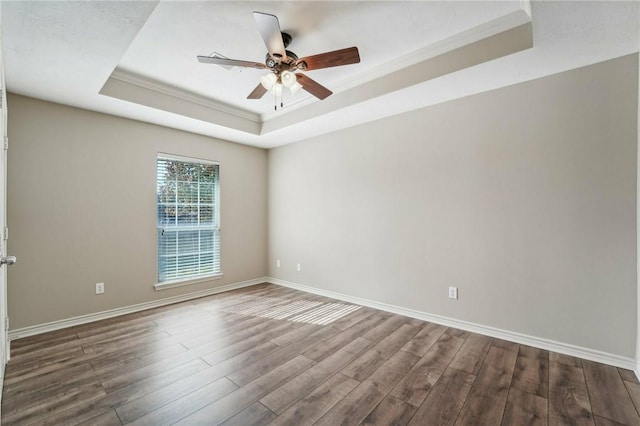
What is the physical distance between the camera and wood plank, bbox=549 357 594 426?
5.64ft

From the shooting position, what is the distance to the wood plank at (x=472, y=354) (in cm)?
229

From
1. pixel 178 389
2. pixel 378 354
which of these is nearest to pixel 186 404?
pixel 178 389

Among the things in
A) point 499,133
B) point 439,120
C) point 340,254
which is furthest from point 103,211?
point 499,133

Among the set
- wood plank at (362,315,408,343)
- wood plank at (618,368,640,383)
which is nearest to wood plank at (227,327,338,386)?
wood plank at (362,315,408,343)

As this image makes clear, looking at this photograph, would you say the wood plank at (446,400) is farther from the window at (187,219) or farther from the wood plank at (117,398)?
the window at (187,219)

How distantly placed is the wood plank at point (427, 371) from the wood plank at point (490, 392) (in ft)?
0.81

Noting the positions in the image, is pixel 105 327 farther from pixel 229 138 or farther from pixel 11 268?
pixel 229 138

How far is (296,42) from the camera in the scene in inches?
98.0

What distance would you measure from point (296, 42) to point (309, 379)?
9.00ft

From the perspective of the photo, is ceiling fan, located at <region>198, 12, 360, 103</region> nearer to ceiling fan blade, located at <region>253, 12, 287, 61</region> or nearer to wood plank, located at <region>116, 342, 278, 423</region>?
ceiling fan blade, located at <region>253, 12, 287, 61</region>

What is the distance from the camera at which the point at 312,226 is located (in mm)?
4512

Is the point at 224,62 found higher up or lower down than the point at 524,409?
higher up

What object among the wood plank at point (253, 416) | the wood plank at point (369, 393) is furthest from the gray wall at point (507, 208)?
the wood plank at point (253, 416)

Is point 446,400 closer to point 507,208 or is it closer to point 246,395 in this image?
point 246,395
